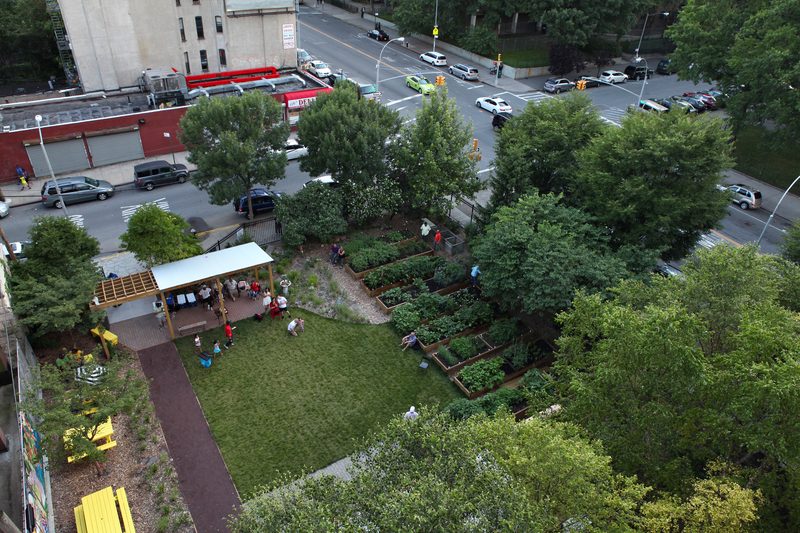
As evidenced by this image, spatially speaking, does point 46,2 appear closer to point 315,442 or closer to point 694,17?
point 315,442

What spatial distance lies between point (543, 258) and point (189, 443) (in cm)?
1609

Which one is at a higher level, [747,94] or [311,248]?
[747,94]

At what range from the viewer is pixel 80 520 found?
17.8 metres

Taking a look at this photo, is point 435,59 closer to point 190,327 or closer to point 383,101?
point 383,101

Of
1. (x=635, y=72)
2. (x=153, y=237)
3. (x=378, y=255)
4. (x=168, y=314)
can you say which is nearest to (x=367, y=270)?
(x=378, y=255)

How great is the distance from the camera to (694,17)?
46.2 metres

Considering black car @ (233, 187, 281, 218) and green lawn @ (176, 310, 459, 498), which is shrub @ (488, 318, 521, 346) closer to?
green lawn @ (176, 310, 459, 498)

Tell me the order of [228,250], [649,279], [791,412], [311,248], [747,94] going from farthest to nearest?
[747,94] → [311,248] → [228,250] → [649,279] → [791,412]

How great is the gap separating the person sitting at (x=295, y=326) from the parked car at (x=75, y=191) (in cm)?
1844

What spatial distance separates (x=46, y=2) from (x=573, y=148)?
149ft

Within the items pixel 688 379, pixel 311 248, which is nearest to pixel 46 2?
pixel 311 248

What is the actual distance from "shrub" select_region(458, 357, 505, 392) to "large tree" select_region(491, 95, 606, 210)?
9818mm

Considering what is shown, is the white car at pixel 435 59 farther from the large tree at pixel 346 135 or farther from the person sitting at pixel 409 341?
the person sitting at pixel 409 341

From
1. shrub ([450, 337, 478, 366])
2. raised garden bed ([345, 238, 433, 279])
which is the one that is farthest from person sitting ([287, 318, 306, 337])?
shrub ([450, 337, 478, 366])
